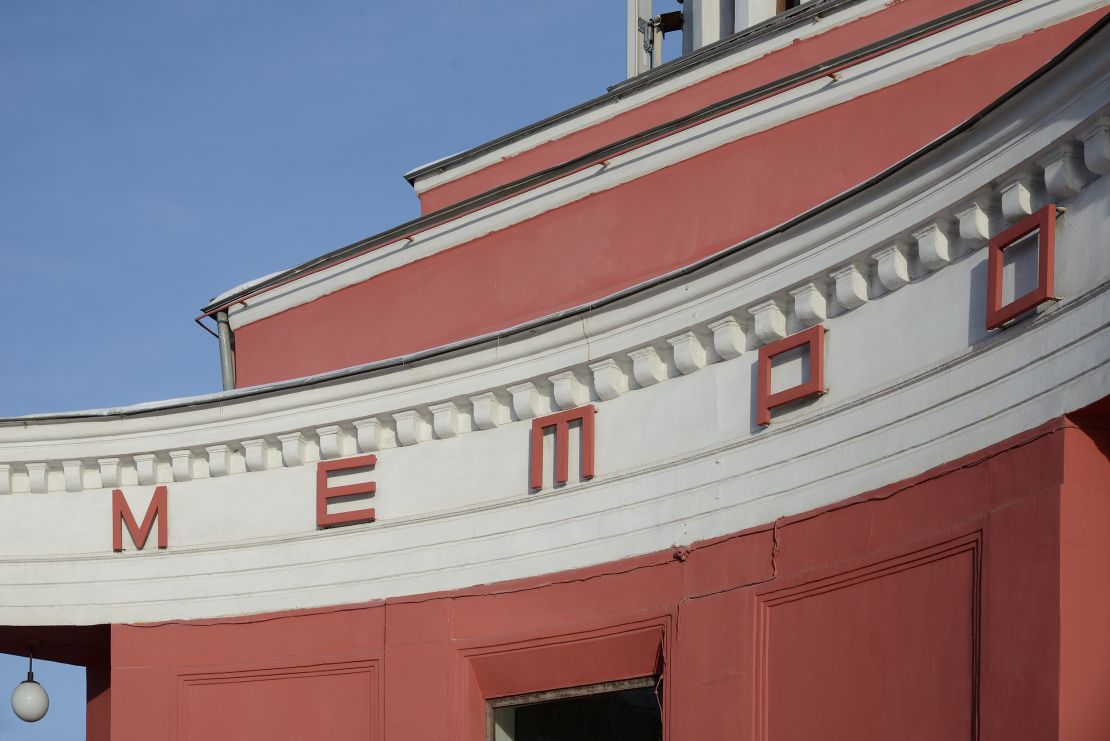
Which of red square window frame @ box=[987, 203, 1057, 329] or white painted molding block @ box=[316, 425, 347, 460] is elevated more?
red square window frame @ box=[987, 203, 1057, 329]

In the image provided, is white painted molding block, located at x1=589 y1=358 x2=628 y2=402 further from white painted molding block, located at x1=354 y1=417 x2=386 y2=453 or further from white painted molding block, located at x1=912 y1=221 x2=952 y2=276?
white painted molding block, located at x1=912 y1=221 x2=952 y2=276

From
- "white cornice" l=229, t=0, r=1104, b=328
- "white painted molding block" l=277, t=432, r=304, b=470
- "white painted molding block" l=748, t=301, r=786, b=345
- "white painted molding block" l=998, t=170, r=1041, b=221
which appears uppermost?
"white cornice" l=229, t=0, r=1104, b=328

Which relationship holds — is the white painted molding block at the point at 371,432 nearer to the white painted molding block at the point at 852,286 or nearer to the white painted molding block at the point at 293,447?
the white painted molding block at the point at 293,447

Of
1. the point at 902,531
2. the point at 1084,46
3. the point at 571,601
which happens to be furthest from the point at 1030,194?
the point at 571,601

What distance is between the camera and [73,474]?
13.2m

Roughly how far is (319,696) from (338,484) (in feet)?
4.57

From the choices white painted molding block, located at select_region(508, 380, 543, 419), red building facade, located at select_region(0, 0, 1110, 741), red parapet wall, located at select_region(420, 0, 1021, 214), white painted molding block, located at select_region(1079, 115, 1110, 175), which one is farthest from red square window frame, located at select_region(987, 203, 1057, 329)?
red parapet wall, located at select_region(420, 0, 1021, 214)

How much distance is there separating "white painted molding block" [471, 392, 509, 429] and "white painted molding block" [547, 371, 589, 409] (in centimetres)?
51

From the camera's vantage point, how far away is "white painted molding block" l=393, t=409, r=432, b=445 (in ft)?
40.0

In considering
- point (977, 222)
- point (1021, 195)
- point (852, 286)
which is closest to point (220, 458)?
point (852, 286)

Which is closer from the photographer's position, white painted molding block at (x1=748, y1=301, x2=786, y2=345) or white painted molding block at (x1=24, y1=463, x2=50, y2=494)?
white painted molding block at (x1=748, y1=301, x2=786, y2=345)

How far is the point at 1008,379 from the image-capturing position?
879 cm

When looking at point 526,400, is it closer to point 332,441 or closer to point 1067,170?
point 332,441

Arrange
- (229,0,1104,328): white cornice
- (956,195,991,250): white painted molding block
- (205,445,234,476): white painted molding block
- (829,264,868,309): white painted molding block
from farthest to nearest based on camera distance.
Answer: (205,445,234,476): white painted molding block < (229,0,1104,328): white cornice < (829,264,868,309): white painted molding block < (956,195,991,250): white painted molding block
